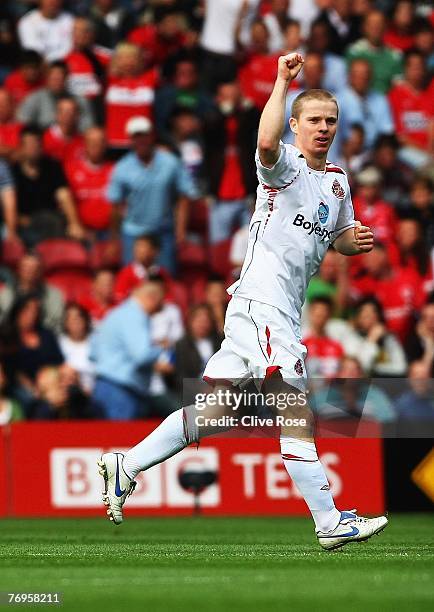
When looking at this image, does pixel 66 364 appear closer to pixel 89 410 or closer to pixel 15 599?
pixel 89 410

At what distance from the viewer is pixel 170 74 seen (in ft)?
60.9

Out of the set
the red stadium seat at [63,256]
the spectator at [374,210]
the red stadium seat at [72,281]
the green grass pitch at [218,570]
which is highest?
the spectator at [374,210]

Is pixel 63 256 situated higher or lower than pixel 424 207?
lower

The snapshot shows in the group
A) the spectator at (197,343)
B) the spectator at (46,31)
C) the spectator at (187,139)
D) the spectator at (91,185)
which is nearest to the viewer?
the spectator at (197,343)

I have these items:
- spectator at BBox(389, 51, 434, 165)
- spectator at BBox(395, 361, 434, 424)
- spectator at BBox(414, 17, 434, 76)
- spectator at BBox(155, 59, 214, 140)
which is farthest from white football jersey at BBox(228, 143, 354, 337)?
spectator at BBox(414, 17, 434, 76)

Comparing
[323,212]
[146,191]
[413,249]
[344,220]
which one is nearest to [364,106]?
[413,249]

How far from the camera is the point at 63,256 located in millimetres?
16812

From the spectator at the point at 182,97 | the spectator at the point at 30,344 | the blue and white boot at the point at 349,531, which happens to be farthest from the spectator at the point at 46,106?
the blue and white boot at the point at 349,531

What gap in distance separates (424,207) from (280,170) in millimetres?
9454

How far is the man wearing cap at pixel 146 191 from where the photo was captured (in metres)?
16.6

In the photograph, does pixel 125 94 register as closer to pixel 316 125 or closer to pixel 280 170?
pixel 316 125

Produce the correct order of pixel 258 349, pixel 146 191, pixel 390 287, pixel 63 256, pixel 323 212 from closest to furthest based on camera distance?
1. pixel 258 349
2. pixel 323 212
3. pixel 390 287
4. pixel 146 191
5. pixel 63 256

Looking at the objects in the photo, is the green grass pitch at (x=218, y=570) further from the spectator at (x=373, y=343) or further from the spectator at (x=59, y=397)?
the spectator at (x=373, y=343)

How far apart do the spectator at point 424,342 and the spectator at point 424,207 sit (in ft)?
6.47
